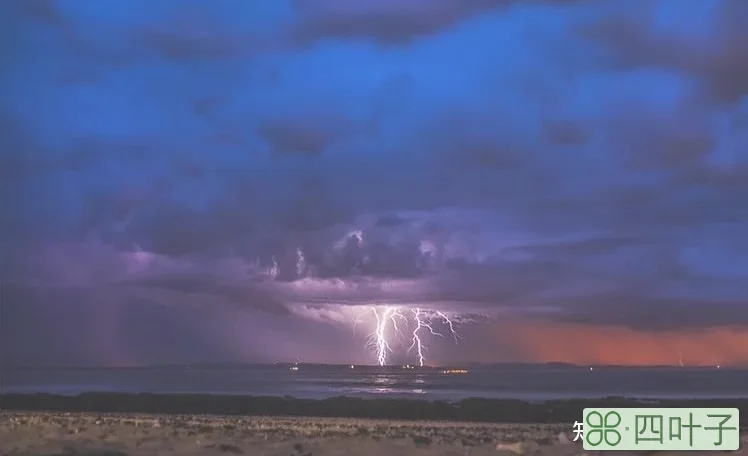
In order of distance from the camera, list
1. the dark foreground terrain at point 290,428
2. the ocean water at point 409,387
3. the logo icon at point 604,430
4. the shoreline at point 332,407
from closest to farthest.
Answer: the dark foreground terrain at point 290,428 → the logo icon at point 604,430 → the shoreline at point 332,407 → the ocean water at point 409,387

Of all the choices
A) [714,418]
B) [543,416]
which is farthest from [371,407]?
[714,418]

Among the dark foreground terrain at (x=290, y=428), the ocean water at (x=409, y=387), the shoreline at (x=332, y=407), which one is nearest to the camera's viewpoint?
the dark foreground terrain at (x=290, y=428)

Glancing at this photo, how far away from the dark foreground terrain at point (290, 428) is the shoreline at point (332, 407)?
65 mm

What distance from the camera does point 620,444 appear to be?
2067cm

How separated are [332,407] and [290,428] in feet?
58.2

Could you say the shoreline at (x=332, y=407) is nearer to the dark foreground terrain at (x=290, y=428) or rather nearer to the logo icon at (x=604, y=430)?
the dark foreground terrain at (x=290, y=428)

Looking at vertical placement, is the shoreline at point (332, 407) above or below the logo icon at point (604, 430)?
below

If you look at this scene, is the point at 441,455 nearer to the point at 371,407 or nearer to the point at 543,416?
the point at 543,416

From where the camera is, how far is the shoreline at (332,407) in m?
43.8

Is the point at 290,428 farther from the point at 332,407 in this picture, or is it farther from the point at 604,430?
the point at 332,407

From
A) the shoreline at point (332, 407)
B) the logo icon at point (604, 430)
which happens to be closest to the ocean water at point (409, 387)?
the shoreline at point (332, 407)

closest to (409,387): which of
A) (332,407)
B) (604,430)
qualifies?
(332,407)

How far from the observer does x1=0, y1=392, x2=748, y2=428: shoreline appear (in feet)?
144

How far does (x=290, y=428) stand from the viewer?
31141 mm
